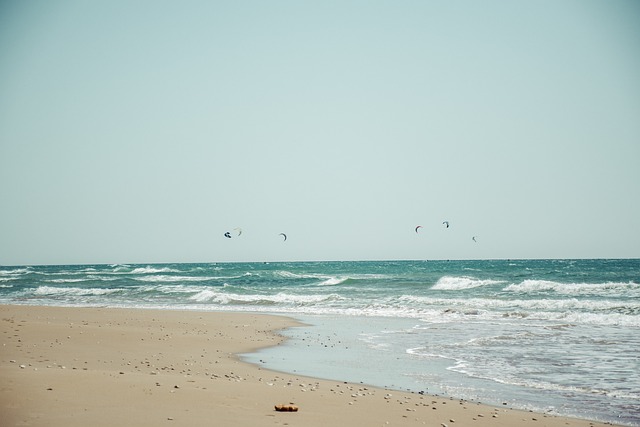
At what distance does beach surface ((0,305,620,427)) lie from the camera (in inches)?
217

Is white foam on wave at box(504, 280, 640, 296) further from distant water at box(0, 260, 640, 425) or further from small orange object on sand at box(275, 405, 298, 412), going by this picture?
small orange object on sand at box(275, 405, 298, 412)

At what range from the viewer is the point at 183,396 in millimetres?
6395

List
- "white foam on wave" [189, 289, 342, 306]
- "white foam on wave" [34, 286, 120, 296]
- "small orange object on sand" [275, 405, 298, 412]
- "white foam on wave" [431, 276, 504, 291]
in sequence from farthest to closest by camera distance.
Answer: "white foam on wave" [431, 276, 504, 291]
"white foam on wave" [34, 286, 120, 296]
"white foam on wave" [189, 289, 342, 306]
"small orange object on sand" [275, 405, 298, 412]

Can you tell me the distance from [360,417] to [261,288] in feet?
112

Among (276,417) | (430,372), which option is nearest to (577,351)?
(430,372)

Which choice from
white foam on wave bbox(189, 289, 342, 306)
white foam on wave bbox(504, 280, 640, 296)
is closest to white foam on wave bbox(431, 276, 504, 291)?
white foam on wave bbox(504, 280, 640, 296)

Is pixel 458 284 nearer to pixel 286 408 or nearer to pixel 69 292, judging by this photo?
pixel 69 292

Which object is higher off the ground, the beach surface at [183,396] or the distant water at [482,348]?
the beach surface at [183,396]

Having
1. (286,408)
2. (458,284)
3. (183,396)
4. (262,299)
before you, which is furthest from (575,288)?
(183,396)

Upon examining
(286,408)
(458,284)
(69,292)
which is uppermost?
(286,408)

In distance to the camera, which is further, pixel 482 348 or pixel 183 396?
pixel 482 348

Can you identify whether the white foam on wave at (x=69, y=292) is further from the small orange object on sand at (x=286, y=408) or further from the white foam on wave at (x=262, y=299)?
the small orange object on sand at (x=286, y=408)

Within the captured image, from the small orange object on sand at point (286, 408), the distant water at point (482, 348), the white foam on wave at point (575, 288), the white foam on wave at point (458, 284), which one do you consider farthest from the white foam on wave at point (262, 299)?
the small orange object on sand at point (286, 408)

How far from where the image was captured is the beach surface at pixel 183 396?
5.50 metres
